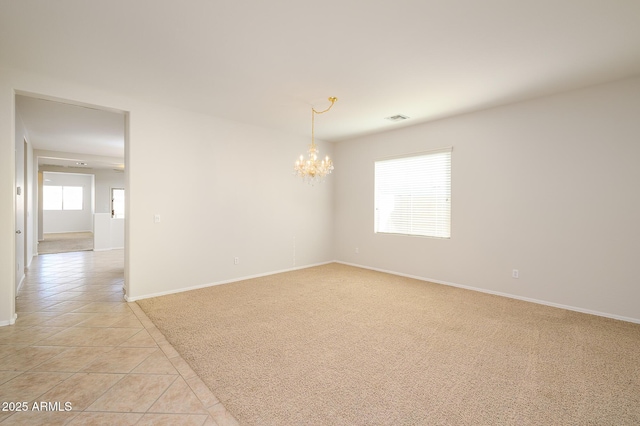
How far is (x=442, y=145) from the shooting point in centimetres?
508

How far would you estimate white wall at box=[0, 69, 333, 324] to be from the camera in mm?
3514

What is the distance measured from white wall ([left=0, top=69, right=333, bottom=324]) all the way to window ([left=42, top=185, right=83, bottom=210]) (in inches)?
457

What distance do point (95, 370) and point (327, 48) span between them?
11.4 feet

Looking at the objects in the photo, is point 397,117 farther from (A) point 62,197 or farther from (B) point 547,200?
(A) point 62,197

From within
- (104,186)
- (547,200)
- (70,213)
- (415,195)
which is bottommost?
(70,213)

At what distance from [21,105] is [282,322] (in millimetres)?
5038

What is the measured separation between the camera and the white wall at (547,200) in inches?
139

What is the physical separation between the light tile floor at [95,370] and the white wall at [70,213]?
11272mm

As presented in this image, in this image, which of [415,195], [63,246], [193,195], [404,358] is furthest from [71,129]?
[404,358]

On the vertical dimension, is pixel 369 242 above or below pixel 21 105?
below

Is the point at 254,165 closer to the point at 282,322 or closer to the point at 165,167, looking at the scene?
the point at 165,167

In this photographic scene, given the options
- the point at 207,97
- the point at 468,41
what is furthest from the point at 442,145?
the point at 207,97

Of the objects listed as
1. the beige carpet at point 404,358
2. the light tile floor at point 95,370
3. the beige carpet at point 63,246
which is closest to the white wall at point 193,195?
the light tile floor at point 95,370

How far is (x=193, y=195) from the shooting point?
15.9ft
